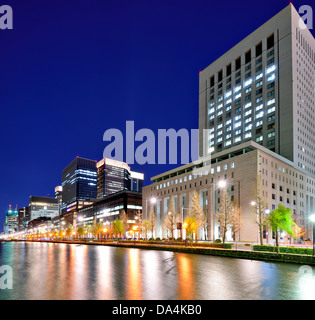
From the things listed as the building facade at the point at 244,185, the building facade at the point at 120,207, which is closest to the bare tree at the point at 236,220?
the building facade at the point at 244,185

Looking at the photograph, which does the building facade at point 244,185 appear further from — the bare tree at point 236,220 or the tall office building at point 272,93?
the tall office building at point 272,93

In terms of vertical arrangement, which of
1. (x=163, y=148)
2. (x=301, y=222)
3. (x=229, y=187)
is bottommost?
(x=301, y=222)

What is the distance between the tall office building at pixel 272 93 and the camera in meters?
95.4

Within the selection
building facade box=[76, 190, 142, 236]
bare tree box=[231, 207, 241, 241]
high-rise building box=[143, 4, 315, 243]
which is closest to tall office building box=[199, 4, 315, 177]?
high-rise building box=[143, 4, 315, 243]

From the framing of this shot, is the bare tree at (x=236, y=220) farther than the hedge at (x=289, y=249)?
Yes

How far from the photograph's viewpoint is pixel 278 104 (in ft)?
319

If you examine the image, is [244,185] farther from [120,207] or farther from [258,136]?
[120,207]

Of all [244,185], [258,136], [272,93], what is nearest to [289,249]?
[244,185]

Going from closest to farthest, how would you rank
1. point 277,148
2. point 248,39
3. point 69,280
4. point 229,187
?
point 69,280 < point 229,187 < point 277,148 < point 248,39

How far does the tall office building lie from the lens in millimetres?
95438

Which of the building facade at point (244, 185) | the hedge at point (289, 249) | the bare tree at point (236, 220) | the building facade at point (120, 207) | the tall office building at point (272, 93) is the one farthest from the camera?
the building facade at point (120, 207)

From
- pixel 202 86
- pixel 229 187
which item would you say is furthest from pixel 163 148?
pixel 202 86
